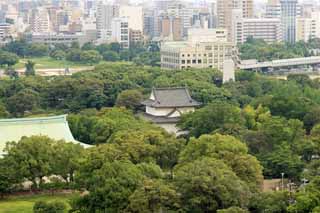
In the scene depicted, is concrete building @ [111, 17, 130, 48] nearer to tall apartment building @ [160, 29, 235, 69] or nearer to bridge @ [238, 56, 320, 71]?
tall apartment building @ [160, 29, 235, 69]

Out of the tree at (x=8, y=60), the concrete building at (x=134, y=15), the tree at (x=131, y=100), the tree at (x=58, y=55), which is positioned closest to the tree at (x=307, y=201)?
the tree at (x=131, y=100)

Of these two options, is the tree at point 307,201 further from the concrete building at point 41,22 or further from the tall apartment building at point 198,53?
the concrete building at point 41,22

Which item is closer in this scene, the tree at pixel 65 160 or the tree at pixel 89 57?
the tree at pixel 65 160

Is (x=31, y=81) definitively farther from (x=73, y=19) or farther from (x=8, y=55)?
(x=73, y=19)

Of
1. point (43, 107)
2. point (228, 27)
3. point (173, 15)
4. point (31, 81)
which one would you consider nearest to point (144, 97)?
point (43, 107)

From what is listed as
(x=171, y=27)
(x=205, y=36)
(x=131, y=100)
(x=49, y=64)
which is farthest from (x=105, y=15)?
(x=131, y=100)

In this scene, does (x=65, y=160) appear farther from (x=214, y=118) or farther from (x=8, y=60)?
(x=8, y=60)
